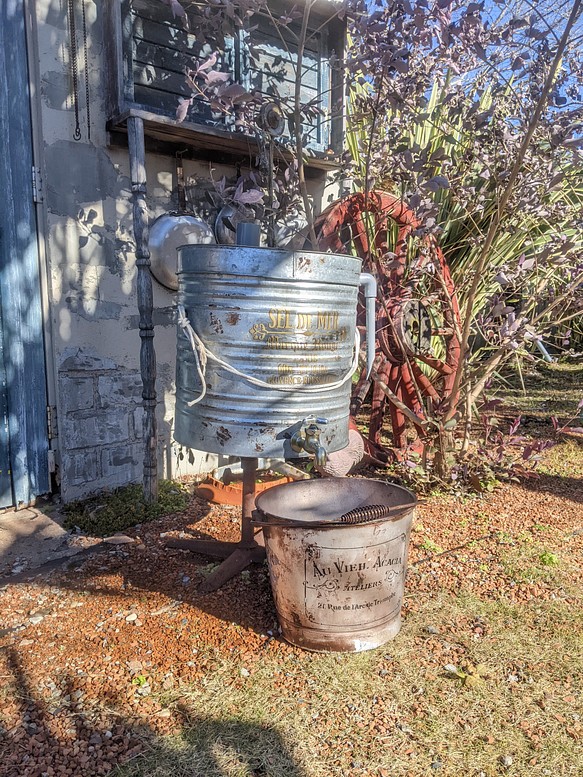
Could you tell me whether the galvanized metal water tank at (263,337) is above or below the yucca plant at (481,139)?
below

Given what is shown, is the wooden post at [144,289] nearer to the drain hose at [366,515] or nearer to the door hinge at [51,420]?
the door hinge at [51,420]

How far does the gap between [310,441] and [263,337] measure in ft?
1.46

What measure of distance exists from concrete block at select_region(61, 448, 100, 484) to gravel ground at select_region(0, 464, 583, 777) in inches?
21.4

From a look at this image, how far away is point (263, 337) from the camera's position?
2.55m

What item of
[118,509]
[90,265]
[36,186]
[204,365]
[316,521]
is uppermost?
[36,186]

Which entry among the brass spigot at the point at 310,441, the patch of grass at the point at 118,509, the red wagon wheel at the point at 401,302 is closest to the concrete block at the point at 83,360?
A: the patch of grass at the point at 118,509

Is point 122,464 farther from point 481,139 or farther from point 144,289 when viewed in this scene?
point 481,139

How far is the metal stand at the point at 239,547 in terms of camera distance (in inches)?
123

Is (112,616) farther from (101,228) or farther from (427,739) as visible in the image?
(101,228)

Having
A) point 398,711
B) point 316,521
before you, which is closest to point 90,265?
point 316,521

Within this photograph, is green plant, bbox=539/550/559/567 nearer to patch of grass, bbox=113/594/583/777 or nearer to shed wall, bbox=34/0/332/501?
patch of grass, bbox=113/594/583/777

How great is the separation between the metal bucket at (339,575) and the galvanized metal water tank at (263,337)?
1.14 ft

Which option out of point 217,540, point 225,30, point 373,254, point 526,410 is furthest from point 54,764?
point 526,410

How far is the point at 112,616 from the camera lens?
288 cm
